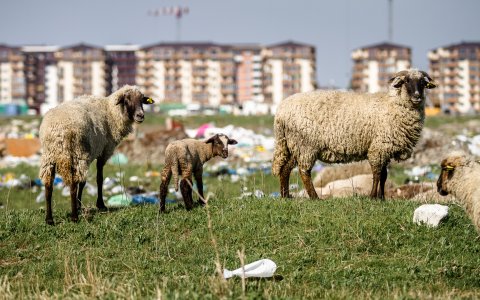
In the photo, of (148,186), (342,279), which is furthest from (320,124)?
(148,186)

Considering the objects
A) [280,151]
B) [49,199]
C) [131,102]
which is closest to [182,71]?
[131,102]

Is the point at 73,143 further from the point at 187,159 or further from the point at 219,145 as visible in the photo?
the point at 219,145

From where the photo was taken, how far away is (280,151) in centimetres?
1227

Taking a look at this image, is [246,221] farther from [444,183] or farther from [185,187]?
Result: [444,183]

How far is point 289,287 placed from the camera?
738 cm

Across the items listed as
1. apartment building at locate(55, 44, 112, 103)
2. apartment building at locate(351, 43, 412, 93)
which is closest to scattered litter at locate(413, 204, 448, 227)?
apartment building at locate(351, 43, 412, 93)

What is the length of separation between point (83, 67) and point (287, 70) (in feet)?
163

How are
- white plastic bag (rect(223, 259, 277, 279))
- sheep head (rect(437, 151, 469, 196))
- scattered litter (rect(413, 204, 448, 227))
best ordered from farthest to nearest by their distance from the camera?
1. scattered litter (rect(413, 204, 448, 227))
2. sheep head (rect(437, 151, 469, 196))
3. white plastic bag (rect(223, 259, 277, 279))

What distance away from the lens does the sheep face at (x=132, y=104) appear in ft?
41.0

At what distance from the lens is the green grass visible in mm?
7352

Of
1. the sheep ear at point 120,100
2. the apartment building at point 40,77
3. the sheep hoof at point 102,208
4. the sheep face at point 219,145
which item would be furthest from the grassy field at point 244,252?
the apartment building at point 40,77

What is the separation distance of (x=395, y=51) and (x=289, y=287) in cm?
15738

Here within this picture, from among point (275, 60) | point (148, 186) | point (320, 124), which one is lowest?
point (148, 186)

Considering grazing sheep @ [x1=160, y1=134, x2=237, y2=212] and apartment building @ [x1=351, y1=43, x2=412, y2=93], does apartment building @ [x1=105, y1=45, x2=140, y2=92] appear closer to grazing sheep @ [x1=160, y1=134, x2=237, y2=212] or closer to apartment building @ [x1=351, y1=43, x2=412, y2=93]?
apartment building @ [x1=351, y1=43, x2=412, y2=93]
